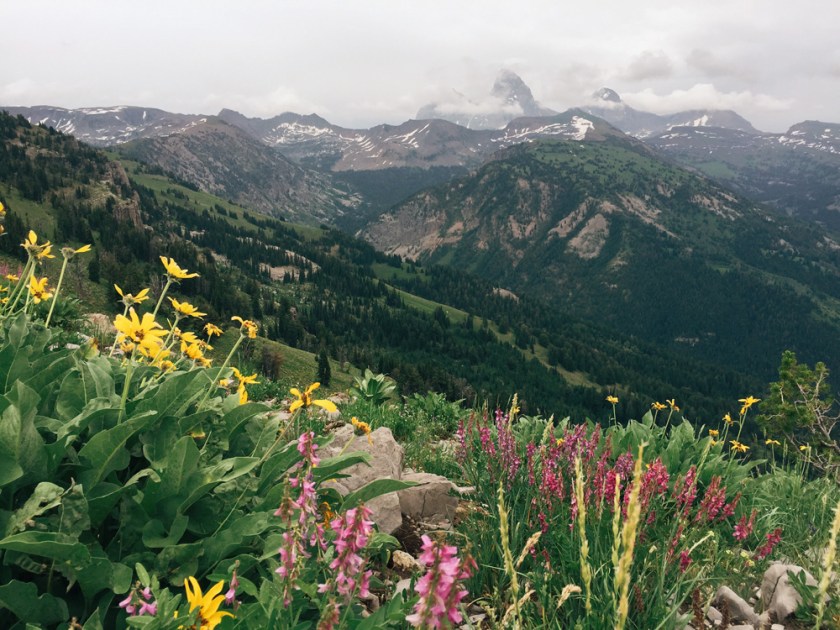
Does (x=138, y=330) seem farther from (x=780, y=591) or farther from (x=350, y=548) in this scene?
(x=780, y=591)

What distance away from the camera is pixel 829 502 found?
5766 millimetres

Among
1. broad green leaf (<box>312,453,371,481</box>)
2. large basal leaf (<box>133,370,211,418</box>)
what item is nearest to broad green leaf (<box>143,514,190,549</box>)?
large basal leaf (<box>133,370,211,418</box>)

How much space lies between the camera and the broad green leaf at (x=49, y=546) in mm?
2474

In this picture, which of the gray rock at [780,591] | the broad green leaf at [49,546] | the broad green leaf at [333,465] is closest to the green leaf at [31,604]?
the broad green leaf at [49,546]

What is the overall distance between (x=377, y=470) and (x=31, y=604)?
150 inches

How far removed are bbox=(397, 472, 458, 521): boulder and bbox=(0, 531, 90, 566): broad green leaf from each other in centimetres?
354

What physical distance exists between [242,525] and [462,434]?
10.9 feet

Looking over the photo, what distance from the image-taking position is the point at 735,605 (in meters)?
4.04

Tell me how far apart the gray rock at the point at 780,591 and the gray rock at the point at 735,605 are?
0.22 metres

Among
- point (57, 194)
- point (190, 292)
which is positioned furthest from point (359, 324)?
point (57, 194)

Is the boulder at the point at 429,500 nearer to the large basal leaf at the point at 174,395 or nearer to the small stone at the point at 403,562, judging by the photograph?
the small stone at the point at 403,562

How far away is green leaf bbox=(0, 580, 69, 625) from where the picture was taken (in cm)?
253

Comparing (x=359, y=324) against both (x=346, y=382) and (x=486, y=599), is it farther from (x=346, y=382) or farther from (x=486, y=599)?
(x=486, y=599)

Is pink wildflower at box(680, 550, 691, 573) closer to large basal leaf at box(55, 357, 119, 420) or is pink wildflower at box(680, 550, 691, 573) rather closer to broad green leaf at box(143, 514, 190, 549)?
broad green leaf at box(143, 514, 190, 549)
